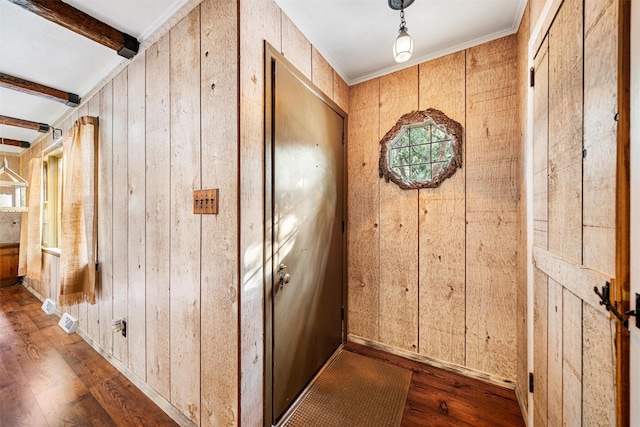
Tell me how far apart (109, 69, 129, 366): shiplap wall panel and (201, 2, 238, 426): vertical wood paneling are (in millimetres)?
967

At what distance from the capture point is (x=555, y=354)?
3.28 feet

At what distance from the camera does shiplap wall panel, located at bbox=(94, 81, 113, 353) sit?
192 cm

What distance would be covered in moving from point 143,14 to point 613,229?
7.84ft

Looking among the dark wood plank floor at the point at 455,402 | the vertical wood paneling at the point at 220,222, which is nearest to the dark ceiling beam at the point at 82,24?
the vertical wood paneling at the point at 220,222

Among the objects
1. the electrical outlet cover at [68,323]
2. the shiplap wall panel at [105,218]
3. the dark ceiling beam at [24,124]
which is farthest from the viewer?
the dark ceiling beam at [24,124]

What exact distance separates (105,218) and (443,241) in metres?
2.78

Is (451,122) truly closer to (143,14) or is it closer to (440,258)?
(440,258)

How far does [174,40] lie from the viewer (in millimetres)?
1417

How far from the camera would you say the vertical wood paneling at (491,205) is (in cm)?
164

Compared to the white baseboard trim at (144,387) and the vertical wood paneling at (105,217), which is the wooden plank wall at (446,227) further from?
the vertical wood paneling at (105,217)

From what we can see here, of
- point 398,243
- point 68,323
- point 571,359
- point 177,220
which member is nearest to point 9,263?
point 68,323

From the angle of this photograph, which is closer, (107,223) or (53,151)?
(107,223)

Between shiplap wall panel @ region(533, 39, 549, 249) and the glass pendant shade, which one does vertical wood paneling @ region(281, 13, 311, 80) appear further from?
shiplap wall panel @ region(533, 39, 549, 249)

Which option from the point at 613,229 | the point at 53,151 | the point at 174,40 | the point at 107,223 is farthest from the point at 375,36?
the point at 53,151
